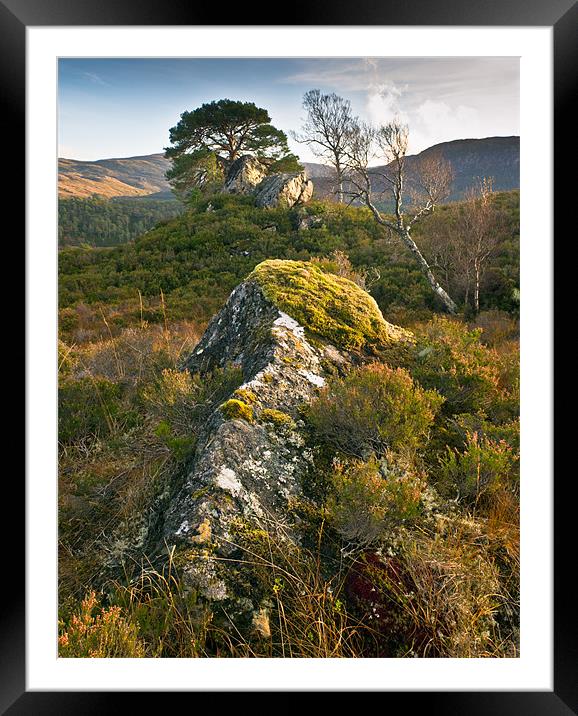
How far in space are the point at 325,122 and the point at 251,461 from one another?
2317cm

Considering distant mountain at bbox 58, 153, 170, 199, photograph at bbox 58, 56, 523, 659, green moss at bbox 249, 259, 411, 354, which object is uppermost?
distant mountain at bbox 58, 153, 170, 199

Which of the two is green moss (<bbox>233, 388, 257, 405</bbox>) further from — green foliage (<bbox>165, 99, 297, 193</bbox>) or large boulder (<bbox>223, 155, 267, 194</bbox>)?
green foliage (<bbox>165, 99, 297, 193</bbox>)

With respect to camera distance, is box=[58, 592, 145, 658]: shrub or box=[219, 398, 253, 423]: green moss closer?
box=[58, 592, 145, 658]: shrub

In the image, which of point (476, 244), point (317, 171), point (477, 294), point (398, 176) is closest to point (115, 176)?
point (317, 171)

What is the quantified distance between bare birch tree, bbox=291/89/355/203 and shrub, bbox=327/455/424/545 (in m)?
21.4

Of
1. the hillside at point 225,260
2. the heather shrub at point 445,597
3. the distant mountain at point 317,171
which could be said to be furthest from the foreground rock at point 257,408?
the distant mountain at point 317,171

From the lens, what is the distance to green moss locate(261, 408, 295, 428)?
9.91ft

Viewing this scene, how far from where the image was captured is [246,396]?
307 centimetres

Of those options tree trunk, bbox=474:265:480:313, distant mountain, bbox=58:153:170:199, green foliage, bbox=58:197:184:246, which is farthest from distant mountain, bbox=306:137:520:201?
distant mountain, bbox=58:153:170:199

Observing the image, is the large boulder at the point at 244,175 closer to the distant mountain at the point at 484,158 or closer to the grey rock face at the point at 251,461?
the distant mountain at the point at 484,158
